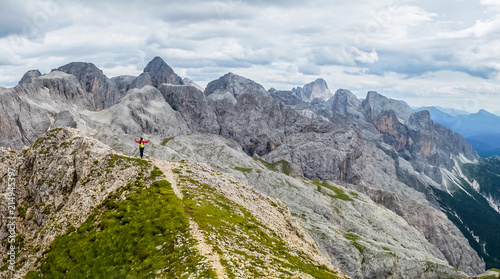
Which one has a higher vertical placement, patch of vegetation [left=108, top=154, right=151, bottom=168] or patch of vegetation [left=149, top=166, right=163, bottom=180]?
patch of vegetation [left=108, top=154, right=151, bottom=168]

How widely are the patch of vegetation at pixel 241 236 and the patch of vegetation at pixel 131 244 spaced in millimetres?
2415

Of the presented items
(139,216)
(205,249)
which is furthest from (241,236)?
(139,216)

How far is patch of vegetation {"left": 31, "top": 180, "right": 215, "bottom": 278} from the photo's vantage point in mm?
31609

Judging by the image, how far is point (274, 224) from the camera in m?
53.7

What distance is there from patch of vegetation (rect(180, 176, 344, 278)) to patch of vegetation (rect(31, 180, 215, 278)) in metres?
2.41

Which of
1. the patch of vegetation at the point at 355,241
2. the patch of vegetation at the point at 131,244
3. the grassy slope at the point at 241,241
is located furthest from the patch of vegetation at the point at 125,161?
the patch of vegetation at the point at 355,241

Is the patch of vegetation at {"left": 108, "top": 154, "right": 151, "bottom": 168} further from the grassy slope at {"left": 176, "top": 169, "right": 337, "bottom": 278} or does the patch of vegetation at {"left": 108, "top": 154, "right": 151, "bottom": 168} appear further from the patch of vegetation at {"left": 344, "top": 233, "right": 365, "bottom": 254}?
the patch of vegetation at {"left": 344, "top": 233, "right": 365, "bottom": 254}

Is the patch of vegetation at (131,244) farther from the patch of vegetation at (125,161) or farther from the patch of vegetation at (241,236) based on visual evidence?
the patch of vegetation at (125,161)

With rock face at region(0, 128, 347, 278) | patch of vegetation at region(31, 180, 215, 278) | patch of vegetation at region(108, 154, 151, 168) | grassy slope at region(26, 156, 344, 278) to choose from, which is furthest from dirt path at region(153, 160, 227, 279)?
patch of vegetation at region(108, 154, 151, 168)

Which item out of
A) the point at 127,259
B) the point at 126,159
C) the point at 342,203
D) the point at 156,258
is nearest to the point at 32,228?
the point at 126,159

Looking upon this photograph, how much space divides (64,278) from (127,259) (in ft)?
29.2

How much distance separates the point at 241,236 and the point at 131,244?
40.7 feet

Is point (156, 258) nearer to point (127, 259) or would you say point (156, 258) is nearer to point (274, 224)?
point (127, 259)

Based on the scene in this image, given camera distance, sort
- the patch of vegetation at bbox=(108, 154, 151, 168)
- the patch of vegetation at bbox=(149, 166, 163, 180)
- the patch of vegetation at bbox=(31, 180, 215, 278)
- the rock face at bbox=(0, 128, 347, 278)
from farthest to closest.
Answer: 1. the patch of vegetation at bbox=(108, 154, 151, 168)
2. the patch of vegetation at bbox=(149, 166, 163, 180)
3. the rock face at bbox=(0, 128, 347, 278)
4. the patch of vegetation at bbox=(31, 180, 215, 278)
